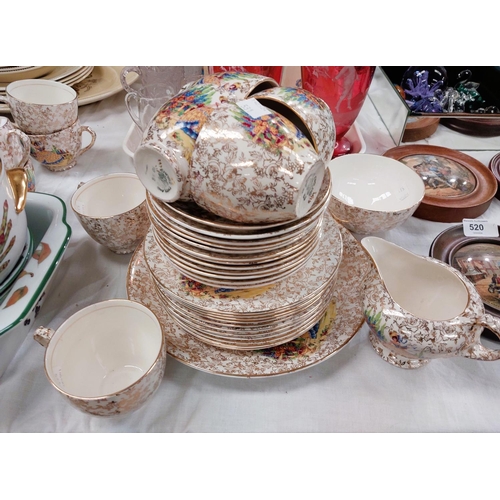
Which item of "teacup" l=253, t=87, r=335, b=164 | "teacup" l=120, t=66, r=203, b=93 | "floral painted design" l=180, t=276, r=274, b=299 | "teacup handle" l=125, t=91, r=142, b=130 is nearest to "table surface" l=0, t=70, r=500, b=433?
"floral painted design" l=180, t=276, r=274, b=299

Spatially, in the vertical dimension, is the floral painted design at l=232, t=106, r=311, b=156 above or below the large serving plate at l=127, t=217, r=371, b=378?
above

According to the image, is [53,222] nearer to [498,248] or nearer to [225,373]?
[225,373]

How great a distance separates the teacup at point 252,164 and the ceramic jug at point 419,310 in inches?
9.6

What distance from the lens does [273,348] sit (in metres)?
0.67

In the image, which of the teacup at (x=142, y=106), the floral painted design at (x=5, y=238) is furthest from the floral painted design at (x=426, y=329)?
the teacup at (x=142, y=106)

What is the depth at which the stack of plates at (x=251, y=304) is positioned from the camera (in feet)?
1.99

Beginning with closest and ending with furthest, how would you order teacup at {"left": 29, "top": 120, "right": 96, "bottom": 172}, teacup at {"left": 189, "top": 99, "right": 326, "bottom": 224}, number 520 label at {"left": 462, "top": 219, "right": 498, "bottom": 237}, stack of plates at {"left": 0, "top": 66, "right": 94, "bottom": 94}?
teacup at {"left": 189, "top": 99, "right": 326, "bottom": 224}, number 520 label at {"left": 462, "top": 219, "right": 498, "bottom": 237}, teacup at {"left": 29, "top": 120, "right": 96, "bottom": 172}, stack of plates at {"left": 0, "top": 66, "right": 94, "bottom": 94}

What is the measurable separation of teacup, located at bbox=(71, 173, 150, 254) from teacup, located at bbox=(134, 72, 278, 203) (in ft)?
0.95

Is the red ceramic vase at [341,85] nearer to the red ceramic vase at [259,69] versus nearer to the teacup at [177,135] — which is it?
the red ceramic vase at [259,69]

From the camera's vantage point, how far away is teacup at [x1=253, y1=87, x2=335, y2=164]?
1.76 feet

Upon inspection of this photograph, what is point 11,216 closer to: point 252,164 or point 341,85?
point 252,164

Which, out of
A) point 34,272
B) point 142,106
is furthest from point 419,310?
point 142,106

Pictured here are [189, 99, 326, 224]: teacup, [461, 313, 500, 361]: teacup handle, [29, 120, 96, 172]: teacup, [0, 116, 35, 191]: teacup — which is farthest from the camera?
[29, 120, 96, 172]: teacup

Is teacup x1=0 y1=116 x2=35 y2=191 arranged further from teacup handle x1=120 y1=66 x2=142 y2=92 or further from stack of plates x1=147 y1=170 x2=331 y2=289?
stack of plates x1=147 y1=170 x2=331 y2=289
